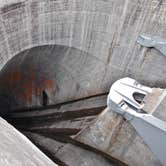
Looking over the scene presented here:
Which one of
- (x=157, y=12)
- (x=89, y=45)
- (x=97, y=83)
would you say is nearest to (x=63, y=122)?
(x=97, y=83)

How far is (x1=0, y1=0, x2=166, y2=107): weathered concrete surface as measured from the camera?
148 inches

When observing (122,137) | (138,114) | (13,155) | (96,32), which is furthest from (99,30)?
(13,155)

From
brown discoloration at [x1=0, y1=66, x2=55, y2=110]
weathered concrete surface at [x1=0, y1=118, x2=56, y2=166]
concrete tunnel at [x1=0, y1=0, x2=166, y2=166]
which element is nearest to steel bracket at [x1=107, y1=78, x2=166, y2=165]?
concrete tunnel at [x1=0, y1=0, x2=166, y2=166]

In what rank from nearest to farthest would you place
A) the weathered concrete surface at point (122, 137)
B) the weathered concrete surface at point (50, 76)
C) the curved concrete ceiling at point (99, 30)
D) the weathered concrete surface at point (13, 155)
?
the weathered concrete surface at point (13, 155) < the curved concrete ceiling at point (99, 30) < the weathered concrete surface at point (122, 137) < the weathered concrete surface at point (50, 76)

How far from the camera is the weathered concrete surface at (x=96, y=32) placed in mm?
3757

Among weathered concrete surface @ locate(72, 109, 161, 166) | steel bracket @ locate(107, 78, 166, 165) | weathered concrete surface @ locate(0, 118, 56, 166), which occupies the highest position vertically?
weathered concrete surface @ locate(0, 118, 56, 166)

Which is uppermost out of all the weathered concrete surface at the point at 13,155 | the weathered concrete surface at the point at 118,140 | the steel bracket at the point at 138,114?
the weathered concrete surface at the point at 13,155

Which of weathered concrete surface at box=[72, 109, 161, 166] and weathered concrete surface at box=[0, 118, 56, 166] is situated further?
weathered concrete surface at box=[72, 109, 161, 166]

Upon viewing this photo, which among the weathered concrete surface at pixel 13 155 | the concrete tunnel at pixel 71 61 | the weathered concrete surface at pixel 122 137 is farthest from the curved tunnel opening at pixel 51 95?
the weathered concrete surface at pixel 13 155

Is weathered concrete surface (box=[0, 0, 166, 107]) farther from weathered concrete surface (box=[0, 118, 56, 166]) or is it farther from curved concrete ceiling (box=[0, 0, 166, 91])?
weathered concrete surface (box=[0, 118, 56, 166])

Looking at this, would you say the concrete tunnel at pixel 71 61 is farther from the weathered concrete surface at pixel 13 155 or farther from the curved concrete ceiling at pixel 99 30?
the weathered concrete surface at pixel 13 155

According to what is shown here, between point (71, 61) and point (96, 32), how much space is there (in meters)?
0.66

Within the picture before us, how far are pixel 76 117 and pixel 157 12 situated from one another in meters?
2.27

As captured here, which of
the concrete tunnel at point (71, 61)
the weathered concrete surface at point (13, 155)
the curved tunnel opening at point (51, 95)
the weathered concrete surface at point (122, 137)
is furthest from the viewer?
the curved tunnel opening at point (51, 95)
